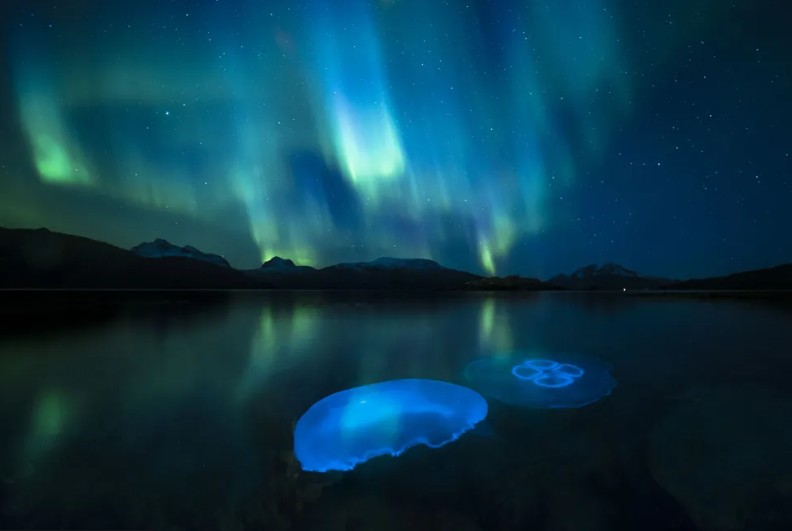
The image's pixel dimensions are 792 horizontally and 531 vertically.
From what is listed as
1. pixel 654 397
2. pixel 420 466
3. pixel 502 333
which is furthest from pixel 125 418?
pixel 502 333

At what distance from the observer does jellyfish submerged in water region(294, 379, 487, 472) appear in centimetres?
1076

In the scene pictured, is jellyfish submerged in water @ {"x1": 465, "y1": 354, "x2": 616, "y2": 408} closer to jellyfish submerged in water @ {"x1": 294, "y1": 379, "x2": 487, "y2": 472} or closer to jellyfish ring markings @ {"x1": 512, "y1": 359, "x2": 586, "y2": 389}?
jellyfish ring markings @ {"x1": 512, "y1": 359, "x2": 586, "y2": 389}

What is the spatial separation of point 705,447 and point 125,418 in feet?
65.5

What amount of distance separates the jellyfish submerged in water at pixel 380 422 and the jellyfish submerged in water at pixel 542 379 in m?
1.89

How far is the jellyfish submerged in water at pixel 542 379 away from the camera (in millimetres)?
15586

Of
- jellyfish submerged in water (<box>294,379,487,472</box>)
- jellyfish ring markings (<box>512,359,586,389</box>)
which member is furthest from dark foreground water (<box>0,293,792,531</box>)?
jellyfish ring markings (<box>512,359,586,389</box>)

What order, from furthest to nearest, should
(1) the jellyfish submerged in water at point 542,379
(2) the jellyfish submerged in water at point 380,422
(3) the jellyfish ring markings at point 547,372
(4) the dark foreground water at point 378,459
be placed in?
(3) the jellyfish ring markings at point 547,372 → (1) the jellyfish submerged in water at point 542,379 → (2) the jellyfish submerged in water at point 380,422 → (4) the dark foreground water at point 378,459

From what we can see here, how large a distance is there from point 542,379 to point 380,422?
983 centimetres

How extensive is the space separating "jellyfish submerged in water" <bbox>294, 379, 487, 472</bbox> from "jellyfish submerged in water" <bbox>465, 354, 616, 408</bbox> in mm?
1895

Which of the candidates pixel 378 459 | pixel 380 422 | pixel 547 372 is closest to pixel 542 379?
pixel 547 372

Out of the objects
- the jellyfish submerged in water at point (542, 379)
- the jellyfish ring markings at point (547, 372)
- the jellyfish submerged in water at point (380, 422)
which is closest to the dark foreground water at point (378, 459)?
the jellyfish submerged in water at point (380, 422)

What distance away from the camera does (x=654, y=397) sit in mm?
15977

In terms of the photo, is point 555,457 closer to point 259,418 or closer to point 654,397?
point 654,397

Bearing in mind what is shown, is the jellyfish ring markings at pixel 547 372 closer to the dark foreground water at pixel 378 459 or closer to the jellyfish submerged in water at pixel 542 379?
the jellyfish submerged in water at pixel 542 379
